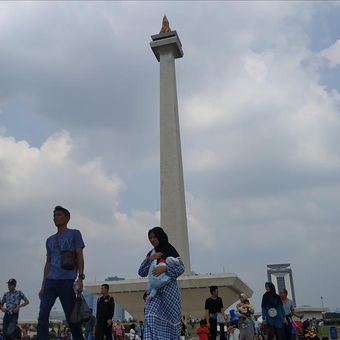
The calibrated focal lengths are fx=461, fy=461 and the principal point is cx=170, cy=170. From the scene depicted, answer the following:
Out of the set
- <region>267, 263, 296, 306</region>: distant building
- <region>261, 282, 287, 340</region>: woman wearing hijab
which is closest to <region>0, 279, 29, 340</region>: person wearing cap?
<region>261, 282, 287, 340</region>: woman wearing hijab

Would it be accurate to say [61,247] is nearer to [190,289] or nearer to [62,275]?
[62,275]

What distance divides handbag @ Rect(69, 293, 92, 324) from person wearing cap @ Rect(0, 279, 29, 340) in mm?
2624

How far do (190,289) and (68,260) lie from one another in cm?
1415

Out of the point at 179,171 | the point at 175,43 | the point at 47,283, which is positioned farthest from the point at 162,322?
the point at 175,43

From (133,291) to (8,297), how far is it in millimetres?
12422

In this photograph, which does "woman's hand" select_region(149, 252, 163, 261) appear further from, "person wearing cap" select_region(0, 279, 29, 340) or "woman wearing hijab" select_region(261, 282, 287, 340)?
"woman wearing hijab" select_region(261, 282, 287, 340)

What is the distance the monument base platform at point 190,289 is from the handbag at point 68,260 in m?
13.6

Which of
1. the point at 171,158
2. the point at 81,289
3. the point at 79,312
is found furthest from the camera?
the point at 171,158

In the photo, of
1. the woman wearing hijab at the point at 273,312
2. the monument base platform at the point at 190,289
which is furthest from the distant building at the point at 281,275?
the woman wearing hijab at the point at 273,312

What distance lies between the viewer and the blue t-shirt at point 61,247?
5348 millimetres

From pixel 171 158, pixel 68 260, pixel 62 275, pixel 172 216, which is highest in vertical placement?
pixel 171 158

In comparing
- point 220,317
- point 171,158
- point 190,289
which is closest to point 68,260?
point 220,317

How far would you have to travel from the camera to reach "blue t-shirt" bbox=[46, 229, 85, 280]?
17.5ft

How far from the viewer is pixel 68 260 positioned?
535 centimetres
